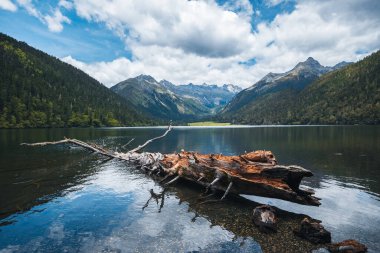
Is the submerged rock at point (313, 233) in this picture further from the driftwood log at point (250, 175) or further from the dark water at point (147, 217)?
the driftwood log at point (250, 175)

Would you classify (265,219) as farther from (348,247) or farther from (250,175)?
(250,175)

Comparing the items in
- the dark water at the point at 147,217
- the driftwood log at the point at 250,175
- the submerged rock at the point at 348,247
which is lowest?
the dark water at the point at 147,217

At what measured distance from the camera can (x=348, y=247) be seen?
14289 mm

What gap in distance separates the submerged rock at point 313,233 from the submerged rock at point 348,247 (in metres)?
0.74

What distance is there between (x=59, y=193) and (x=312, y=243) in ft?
76.6

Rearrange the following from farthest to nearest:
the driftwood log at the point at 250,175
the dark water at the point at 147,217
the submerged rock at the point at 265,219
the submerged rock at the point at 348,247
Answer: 1. the driftwood log at the point at 250,175
2. the submerged rock at the point at 265,219
3. the dark water at the point at 147,217
4. the submerged rock at the point at 348,247

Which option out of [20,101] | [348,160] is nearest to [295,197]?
[348,160]

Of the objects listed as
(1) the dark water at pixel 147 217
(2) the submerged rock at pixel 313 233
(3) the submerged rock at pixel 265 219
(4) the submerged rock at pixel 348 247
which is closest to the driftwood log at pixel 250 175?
(1) the dark water at pixel 147 217

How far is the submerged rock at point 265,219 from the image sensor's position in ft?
57.1

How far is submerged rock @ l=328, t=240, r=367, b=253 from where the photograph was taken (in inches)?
555

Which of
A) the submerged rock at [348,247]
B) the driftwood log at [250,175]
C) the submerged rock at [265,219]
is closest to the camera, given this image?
the submerged rock at [348,247]

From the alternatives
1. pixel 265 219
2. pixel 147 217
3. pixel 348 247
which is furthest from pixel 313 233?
pixel 147 217

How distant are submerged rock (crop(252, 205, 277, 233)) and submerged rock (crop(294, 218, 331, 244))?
158 cm

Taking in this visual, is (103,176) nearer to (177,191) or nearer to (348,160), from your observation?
(177,191)
